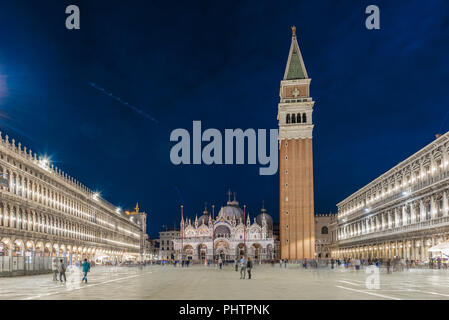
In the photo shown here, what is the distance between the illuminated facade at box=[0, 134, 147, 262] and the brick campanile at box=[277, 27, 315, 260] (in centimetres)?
3516

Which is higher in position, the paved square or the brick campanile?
the brick campanile

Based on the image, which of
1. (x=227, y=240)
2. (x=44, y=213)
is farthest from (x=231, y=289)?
(x=227, y=240)

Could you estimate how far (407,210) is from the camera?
60.9m

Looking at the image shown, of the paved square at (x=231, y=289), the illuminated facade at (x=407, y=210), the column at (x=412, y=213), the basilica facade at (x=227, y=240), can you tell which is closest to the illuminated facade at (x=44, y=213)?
the paved square at (x=231, y=289)

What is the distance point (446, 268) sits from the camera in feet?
145

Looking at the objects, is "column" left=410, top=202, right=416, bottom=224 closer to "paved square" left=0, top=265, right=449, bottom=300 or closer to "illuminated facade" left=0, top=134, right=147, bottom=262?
"paved square" left=0, top=265, right=449, bottom=300

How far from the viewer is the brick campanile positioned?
8412 centimetres

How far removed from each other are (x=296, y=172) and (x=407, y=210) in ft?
92.9

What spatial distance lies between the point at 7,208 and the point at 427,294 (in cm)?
4341

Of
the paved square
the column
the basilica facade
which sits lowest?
the basilica facade

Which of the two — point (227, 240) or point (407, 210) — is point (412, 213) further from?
point (227, 240)

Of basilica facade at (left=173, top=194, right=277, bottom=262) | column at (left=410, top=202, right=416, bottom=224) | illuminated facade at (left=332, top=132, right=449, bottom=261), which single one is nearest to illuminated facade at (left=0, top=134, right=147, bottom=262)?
basilica facade at (left=173, top=194, right=277, bottom=262)

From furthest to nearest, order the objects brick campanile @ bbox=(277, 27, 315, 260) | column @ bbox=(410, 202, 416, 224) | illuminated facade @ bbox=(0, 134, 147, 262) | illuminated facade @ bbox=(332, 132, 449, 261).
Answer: brick campanile @ bbox=(277, 27, 315, 260), column @ bbox=(410, 202, 416, 224), illuminated facade @ bbox=(332, 132, 449, 261), illuminated facade @ bbox=(0, 134, 147, 262)
